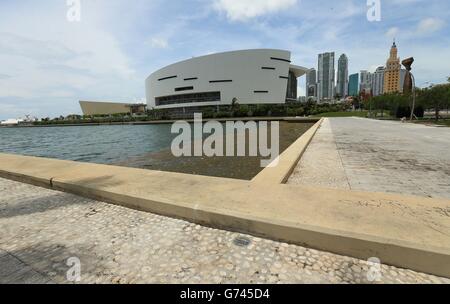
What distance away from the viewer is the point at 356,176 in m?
6.02

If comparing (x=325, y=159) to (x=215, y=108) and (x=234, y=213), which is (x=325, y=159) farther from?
(x=215, y=108)

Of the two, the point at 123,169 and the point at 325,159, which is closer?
the point at 123,169

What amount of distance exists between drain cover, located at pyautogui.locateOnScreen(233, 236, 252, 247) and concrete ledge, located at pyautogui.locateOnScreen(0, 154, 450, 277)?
0.50 ft

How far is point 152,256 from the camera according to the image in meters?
2.91

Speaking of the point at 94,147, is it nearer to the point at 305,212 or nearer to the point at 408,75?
the point at 305,212

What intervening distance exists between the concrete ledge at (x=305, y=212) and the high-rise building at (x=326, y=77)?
173 metres

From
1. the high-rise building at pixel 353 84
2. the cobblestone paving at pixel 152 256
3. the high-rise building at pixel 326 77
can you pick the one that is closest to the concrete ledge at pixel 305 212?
the cobblestone paving at pixel 152 256

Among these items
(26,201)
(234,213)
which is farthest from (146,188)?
(26,201)

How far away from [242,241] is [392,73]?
107 meters

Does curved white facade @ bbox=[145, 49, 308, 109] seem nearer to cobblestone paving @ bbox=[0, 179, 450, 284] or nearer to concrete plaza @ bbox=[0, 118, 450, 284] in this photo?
concrete plaza @ bbox=[0, 118, 450, 284]
